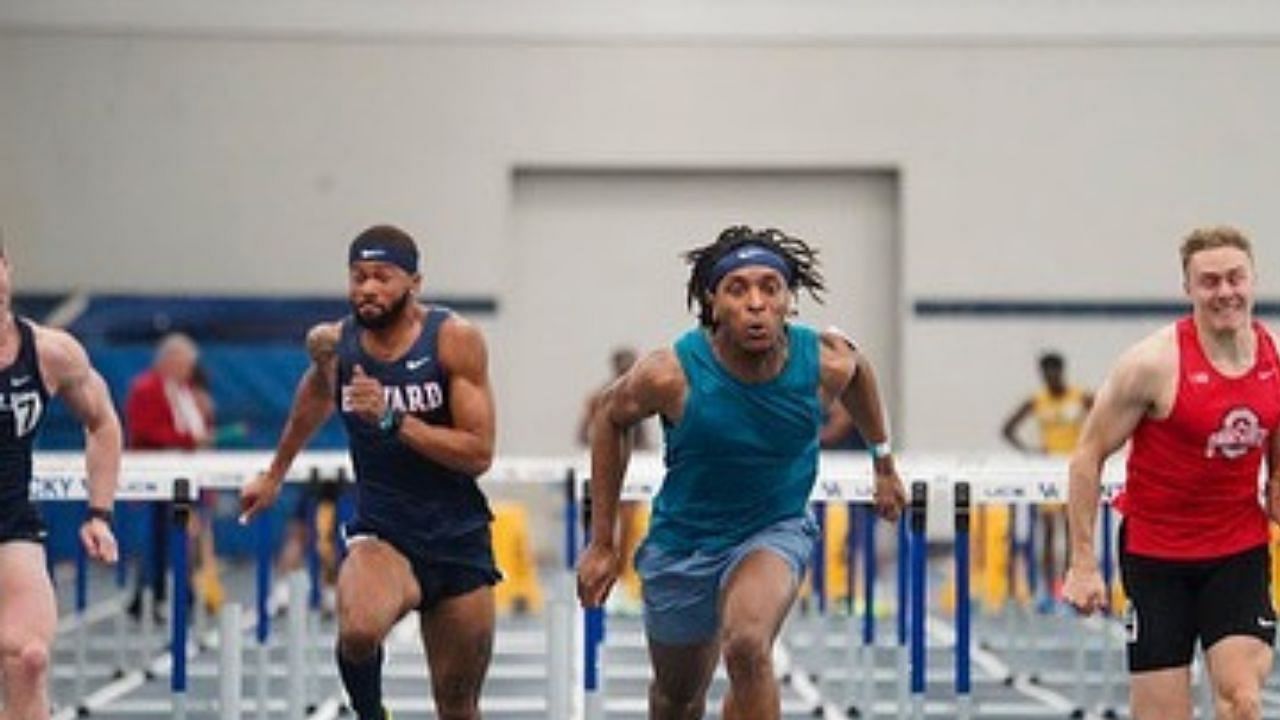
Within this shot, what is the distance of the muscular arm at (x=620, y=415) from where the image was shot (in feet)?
28.2

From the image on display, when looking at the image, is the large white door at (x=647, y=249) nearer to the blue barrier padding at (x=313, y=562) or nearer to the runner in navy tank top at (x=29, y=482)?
the blue barrier padding at (x=313, y=562)

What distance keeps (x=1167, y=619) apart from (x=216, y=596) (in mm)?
11124

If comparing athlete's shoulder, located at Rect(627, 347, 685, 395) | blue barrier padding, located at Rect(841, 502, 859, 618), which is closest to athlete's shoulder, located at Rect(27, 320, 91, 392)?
athlete's shoulder, located at Rect(627, 347, 685, 395)

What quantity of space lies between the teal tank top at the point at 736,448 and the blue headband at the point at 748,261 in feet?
0.73

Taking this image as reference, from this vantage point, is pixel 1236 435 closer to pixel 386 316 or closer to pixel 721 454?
pixel 721 454

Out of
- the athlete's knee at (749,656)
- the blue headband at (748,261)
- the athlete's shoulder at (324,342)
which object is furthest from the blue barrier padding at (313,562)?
the athlete's knee at (749,656)

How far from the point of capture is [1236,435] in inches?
325

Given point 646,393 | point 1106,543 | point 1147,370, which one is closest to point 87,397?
point 646,393

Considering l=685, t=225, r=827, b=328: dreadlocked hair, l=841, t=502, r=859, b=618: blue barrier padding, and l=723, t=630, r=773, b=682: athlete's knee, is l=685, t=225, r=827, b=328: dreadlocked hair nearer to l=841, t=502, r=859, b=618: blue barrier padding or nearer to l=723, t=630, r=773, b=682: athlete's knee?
l=723, t=630, r=773, b=682: athlete's knee

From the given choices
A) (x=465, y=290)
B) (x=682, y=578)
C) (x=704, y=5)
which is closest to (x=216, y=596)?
(x=465, y=290)

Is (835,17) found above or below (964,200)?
above

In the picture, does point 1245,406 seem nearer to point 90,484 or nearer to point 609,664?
point 90,484

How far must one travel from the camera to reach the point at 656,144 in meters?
24.1

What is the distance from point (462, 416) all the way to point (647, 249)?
15348 mm
